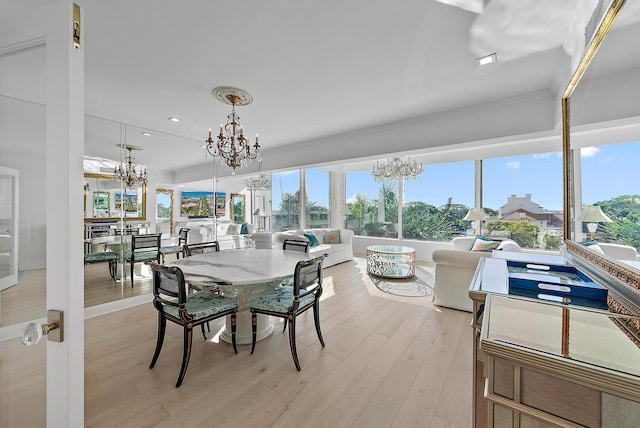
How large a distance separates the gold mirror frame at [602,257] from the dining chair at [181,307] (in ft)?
7.15

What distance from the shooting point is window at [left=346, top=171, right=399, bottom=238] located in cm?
694

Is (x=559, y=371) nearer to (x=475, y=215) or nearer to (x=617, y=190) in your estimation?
(x=617, y=190)

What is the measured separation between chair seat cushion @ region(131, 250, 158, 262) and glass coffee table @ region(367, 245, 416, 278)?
140 inches

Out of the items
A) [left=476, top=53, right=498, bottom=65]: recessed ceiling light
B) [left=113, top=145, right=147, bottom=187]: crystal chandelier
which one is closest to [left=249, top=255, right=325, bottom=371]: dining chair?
[left=476, top=53, right=498, bottom=65]: recessed ceiling light

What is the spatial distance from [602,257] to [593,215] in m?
0.33

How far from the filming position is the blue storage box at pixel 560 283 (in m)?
1.05

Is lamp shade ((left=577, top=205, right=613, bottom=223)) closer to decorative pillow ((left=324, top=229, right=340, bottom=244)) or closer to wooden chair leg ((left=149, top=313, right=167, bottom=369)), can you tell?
wooden chair leg ((left=149, top=313, right=167, bottom=369))

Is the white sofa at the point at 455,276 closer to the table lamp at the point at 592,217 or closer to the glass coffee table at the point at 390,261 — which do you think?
the glass coffee table at the point at 390,261

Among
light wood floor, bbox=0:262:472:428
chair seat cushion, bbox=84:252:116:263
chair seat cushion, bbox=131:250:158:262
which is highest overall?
chair seat cushion, bbox=84:252:116:263

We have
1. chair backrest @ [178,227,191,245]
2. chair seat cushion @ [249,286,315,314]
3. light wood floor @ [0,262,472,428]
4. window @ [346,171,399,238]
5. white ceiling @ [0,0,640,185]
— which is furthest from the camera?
window @ [346,171,399,238]

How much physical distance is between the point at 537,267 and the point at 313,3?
2237 millimetres

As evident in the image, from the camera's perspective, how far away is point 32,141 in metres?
0.91

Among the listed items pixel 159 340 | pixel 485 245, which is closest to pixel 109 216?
pixel 159 340

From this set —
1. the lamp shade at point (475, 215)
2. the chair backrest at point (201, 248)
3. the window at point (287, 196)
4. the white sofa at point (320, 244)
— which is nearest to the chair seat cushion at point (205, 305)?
the chair backrest at point (201, 248)
